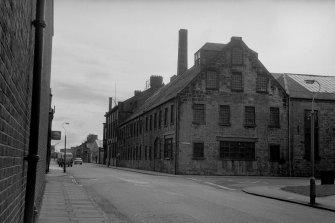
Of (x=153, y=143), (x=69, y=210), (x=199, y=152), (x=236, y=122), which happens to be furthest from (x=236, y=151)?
(x=69, y=210)

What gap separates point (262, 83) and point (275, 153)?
7.02m

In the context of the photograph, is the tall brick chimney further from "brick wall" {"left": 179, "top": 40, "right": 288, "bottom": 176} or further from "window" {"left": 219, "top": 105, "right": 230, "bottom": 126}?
"window" {"left": 219, "top": 105, "right": 230, "bottom": 126}

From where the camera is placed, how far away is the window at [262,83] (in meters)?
43.0

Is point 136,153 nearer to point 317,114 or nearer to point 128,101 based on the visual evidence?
point 128,101

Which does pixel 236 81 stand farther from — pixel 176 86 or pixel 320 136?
pixel 320 136

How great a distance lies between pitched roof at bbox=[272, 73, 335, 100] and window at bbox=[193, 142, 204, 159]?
11.2m

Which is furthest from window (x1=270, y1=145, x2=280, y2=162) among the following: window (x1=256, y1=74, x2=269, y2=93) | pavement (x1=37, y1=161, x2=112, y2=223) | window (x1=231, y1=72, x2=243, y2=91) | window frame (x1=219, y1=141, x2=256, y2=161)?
pavement (x1=37, y1=161, x2=112, y2=223)

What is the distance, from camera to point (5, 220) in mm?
3297

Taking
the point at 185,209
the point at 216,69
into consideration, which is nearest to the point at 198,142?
the point at 216,69

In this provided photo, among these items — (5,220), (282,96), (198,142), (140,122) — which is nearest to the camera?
(5,220)

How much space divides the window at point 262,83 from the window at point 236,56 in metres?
2.47

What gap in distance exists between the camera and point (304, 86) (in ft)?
153

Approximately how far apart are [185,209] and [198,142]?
2635 centimetres

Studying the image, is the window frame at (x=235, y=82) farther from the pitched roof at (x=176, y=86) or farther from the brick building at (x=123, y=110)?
the brick building at (x=123, y=110)
